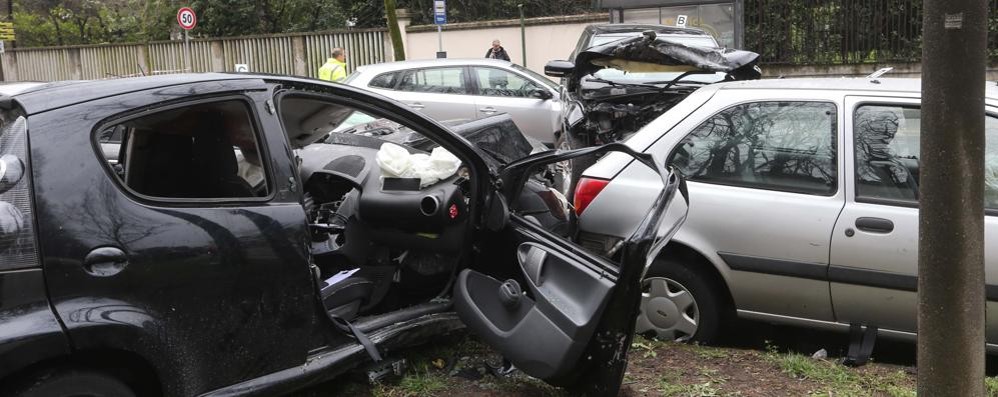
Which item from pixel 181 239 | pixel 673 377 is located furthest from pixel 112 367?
pixel 673 377

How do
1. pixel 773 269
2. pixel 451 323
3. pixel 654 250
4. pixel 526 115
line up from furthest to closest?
1. pixel 526 115
2. pixel 773 269
3. pixel 451 323
4. pixel 654 250

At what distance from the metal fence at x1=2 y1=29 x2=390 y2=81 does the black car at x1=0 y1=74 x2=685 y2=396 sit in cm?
1703

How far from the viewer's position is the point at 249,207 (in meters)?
3.34

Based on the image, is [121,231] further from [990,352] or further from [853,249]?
[990,352]

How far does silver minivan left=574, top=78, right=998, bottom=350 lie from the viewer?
13.8 ft

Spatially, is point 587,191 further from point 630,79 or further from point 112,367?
point 630,79

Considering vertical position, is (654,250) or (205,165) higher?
(205,165)

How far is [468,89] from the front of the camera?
1099cm

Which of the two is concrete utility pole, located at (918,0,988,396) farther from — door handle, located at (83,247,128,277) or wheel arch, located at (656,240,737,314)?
door handle, located at (83,247,128,277)

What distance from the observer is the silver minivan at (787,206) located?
4.21 metres

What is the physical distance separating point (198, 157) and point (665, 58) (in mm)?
4960

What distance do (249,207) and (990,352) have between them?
3.49 m

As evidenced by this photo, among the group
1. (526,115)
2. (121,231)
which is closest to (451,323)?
(121,231)

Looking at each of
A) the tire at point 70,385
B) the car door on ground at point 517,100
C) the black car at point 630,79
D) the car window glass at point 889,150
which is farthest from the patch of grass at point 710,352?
the car door on ground at point 517,100
